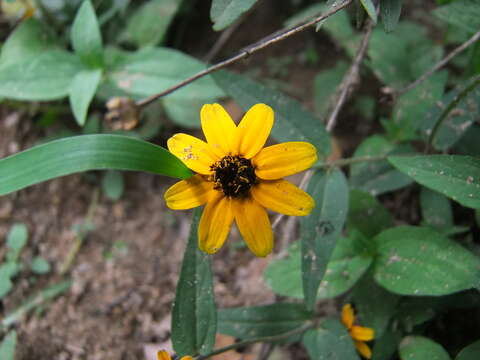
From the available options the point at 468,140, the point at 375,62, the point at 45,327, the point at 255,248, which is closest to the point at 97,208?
the point at 45,327

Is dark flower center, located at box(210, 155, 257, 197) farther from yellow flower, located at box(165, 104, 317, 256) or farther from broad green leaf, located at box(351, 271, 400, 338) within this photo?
broad green leaf, located at box(351, 271, 400, 338)

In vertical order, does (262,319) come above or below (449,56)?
below

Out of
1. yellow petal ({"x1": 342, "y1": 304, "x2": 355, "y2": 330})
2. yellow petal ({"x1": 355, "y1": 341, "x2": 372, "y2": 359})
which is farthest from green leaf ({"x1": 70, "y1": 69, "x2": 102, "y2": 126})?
yellow petal ({"x1": 355, "y1": 341, "x2": 372, "y2": 359})

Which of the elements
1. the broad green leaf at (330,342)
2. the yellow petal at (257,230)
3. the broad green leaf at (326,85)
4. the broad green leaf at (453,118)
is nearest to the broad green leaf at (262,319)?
the broad green leaf at (330,342)

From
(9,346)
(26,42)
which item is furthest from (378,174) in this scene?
(26,42)

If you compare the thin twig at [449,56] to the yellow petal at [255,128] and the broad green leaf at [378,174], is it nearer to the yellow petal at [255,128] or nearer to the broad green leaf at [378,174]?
the broad green leaf at [378,174]

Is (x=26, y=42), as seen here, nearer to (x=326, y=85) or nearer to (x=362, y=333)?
(x=326, y=85)
